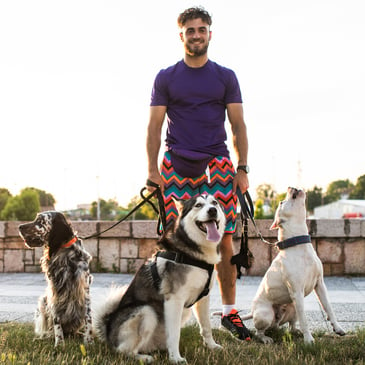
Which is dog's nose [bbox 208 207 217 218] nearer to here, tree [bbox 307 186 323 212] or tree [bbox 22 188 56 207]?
tree [bbox 22 188 56 207]

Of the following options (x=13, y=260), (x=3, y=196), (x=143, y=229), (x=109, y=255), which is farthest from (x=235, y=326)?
(x=3, y=196)

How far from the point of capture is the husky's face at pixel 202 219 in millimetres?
3367

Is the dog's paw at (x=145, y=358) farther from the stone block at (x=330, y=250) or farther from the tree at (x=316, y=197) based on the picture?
the tree at (x=316, y=197)

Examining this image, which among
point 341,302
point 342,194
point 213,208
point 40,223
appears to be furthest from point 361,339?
point 342,194

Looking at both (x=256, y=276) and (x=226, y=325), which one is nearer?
(x=226, y=325)

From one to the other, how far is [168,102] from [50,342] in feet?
7.71

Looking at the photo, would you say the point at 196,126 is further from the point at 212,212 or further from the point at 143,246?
the point at 143,246

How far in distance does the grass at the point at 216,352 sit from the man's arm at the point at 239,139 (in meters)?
1.36

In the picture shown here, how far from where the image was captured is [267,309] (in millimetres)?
3996

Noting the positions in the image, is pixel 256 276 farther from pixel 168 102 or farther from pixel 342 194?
pixel 342 194

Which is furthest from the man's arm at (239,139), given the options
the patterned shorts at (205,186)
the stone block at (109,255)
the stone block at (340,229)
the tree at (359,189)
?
the tree at (359,189)

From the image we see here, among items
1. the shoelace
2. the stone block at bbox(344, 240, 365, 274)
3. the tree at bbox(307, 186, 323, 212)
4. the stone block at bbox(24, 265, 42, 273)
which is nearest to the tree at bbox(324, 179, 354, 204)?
the tree at bbox(307, 186, 323, 212)

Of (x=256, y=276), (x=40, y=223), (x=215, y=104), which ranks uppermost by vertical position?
(x=215, y=104)

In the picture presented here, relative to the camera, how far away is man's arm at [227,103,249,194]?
4160mm
